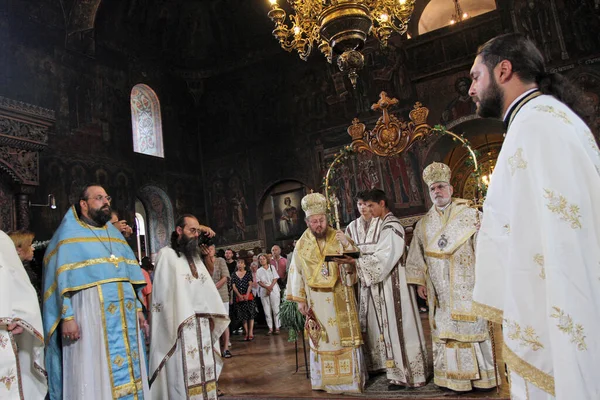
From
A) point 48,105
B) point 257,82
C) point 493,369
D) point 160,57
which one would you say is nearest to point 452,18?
point 257,82

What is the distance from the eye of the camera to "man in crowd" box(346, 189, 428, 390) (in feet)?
16.0

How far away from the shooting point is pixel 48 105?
14.1m

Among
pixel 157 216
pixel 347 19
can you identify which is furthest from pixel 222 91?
pixel 347 19

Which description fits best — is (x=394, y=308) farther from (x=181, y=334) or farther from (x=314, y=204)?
(x=181, y=334)

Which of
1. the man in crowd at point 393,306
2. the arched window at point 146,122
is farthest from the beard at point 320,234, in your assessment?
the arched window at point 146,122

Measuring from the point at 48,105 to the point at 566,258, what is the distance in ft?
50.3

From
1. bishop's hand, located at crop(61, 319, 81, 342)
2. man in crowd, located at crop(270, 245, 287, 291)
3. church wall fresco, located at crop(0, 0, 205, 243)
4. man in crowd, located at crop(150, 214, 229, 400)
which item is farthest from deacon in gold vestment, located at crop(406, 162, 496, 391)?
church wall fresco, located at crop(0, 0, 205, 243)

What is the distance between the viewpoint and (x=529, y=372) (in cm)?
153

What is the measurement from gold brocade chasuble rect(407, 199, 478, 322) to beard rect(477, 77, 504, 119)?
115 inches

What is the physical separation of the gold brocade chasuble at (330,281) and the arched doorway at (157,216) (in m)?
13.1

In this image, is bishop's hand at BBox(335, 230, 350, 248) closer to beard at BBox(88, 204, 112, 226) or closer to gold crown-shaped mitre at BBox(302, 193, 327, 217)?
gold crown-shaped mitre at BBox(302, 193, 327, 217)

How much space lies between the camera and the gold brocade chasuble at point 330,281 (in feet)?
16.7

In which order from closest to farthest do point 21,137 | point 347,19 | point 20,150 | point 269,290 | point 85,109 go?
point 347,19, point 21,137, point 20,150, point 269,290, point 85,109

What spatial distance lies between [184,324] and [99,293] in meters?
0.89
